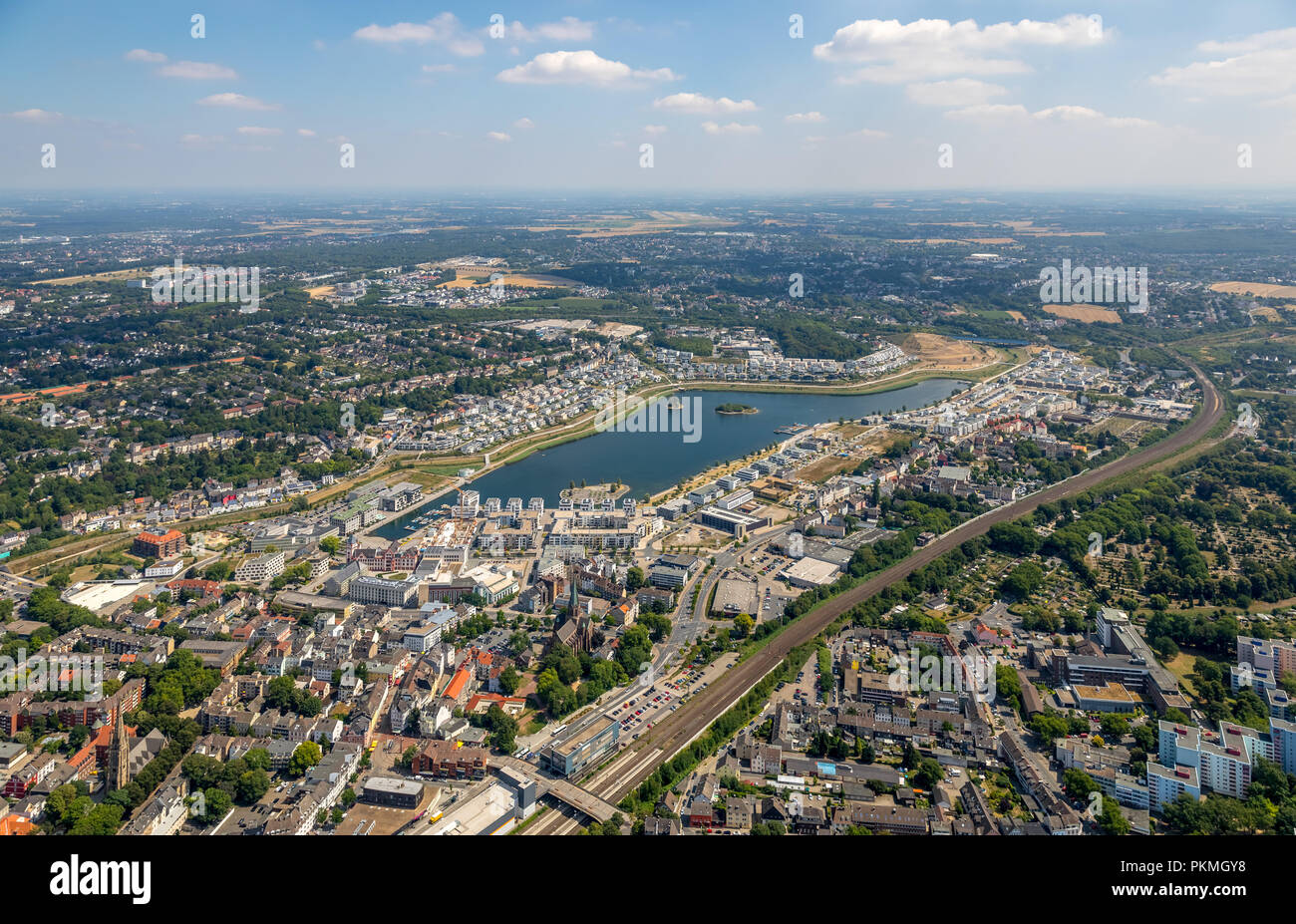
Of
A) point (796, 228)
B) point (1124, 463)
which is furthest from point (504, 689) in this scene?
point (796, 228)

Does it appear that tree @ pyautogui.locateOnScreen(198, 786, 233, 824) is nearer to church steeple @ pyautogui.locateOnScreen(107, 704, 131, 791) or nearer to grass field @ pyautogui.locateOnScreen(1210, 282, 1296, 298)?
church steeple @ pyautogui.locateOnScreen(107, 704, 131, 791)

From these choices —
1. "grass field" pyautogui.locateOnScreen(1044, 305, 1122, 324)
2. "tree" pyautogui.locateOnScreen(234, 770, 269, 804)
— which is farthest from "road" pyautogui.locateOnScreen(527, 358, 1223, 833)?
"grass field" pyautogui.locateOnScreen(1044, 305, 1122, 324)

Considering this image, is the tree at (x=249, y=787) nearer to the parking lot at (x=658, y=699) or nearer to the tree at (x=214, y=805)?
the tree at (x=214, y=805)

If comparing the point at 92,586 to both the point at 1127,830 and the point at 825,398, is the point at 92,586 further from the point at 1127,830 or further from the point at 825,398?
the point at 825,398

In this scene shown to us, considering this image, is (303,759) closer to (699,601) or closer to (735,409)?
(699,601)

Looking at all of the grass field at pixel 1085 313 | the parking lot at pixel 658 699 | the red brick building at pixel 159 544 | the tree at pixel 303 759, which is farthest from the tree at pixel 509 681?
the grass field at pixel 1085 313

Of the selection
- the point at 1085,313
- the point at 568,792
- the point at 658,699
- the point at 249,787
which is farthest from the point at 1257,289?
the point at 249,787

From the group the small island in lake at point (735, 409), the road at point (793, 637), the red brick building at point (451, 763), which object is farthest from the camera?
the small island in lake at point (735, 409)
